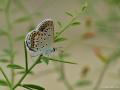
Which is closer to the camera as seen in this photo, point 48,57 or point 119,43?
point 48,57

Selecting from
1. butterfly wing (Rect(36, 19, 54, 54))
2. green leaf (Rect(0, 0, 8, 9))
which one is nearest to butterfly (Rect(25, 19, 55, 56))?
butterfly wing (Rect(36, 19, 54, 54))

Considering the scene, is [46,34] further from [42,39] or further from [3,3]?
[3,3]

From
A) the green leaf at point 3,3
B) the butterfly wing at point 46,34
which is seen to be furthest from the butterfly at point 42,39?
the green leaf at point 3,3

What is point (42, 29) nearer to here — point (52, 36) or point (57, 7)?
point (52, 36)

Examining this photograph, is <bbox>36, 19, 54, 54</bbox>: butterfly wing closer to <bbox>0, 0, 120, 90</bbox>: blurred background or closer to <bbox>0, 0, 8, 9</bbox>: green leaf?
<bbox>0, 0, 120, 90</bbox>: blurred background

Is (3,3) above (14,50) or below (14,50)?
above

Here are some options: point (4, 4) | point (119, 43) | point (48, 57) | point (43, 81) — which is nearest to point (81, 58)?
point (43, 81)

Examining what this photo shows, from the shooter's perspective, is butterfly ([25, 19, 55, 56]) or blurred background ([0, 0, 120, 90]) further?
blurred background ([0, 0, 120, 90])

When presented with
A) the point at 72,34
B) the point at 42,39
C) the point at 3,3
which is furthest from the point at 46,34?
the point at 72,34
